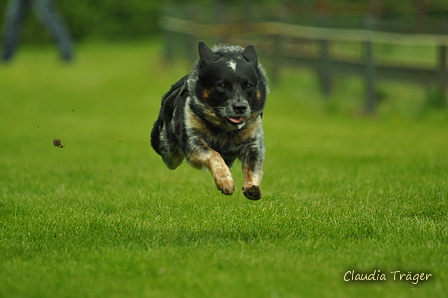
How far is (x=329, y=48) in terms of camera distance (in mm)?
17594

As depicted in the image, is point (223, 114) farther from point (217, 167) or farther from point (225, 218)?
point (225, 218)

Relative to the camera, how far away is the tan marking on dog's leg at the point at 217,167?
554cm

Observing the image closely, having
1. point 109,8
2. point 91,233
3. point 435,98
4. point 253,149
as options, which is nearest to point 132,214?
point 91,233

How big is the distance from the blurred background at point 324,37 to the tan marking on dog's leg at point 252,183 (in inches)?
366

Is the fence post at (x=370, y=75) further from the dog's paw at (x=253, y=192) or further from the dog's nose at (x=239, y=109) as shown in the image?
the dog's paw at (x=253, y=192)

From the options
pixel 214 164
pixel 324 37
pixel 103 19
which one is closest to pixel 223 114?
pixel 214 164

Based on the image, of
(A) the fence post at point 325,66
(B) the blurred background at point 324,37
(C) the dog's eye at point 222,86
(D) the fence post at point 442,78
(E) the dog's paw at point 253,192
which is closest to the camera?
(E) the dog's paw at point 253,192

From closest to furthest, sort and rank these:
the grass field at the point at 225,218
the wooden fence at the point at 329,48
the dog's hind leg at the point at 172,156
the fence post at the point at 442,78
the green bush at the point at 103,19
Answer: the grass field at the point at 225,218 < the dog's hind leg at the point at 172,156 < the fence post at the point at 442,78 < the wooden fence at the point at 329,48 < the green bush at the point at 103,19

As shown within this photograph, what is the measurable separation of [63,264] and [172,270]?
2.51 ft

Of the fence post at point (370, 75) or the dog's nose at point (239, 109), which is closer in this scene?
the dog's nose at point (239, 109)

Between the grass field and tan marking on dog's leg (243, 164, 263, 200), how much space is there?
0.37 metres

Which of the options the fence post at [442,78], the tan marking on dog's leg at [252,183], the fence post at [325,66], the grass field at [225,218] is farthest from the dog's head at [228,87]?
the fence post at [325,66]

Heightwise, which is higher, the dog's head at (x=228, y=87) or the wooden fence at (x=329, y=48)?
the dog's head at (x=228, y=87)

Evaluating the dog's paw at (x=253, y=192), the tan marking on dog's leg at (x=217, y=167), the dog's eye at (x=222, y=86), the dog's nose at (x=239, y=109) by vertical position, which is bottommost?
the dog's paw at (x=253, y=192)
